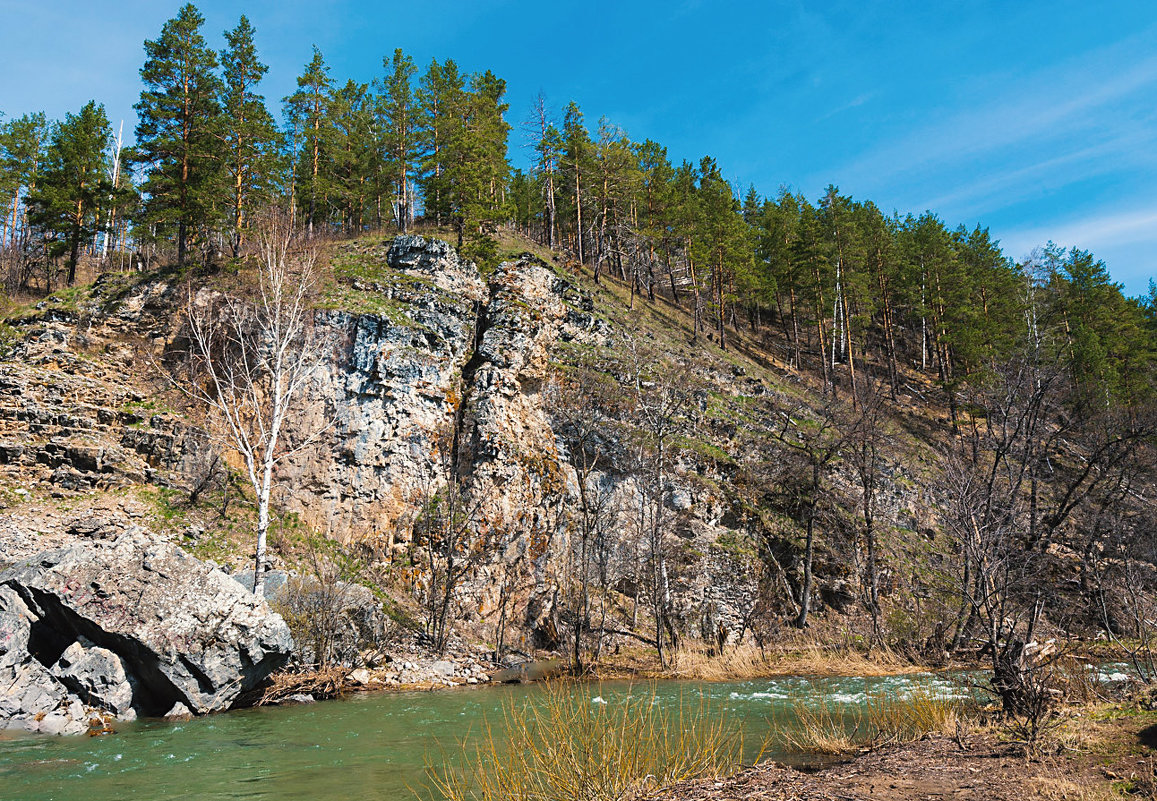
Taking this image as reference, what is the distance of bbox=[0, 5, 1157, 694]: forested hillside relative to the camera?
72.0 ft

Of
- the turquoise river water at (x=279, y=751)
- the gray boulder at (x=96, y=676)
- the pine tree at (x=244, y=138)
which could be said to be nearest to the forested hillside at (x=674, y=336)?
the pine tree at (x=244, y=138)

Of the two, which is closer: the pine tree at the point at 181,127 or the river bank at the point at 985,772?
the river bank at the point at 985,772

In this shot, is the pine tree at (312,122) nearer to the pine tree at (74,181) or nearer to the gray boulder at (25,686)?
the pine tree at (74,181)

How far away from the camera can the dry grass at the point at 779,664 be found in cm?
1833

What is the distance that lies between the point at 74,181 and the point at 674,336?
33.5 meters

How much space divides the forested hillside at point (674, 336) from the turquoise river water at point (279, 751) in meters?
6.31

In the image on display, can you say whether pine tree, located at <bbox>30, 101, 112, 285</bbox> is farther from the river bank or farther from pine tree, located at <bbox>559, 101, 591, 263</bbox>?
the river bank

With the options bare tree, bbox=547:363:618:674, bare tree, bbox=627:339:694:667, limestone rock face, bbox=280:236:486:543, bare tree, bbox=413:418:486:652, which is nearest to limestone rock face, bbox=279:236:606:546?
limestone rock face, bbox=280:236:486:543

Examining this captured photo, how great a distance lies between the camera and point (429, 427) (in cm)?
2450

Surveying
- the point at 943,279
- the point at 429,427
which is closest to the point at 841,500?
the point at 429,427

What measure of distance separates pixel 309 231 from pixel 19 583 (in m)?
26.9

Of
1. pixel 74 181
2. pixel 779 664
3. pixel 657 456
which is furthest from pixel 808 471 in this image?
pixel 74 181

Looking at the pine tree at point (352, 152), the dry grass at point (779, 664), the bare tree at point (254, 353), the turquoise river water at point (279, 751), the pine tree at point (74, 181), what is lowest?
the dry grass at point (779, 664)

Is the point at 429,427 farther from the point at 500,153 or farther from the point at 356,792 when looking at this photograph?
the point at 500,153
